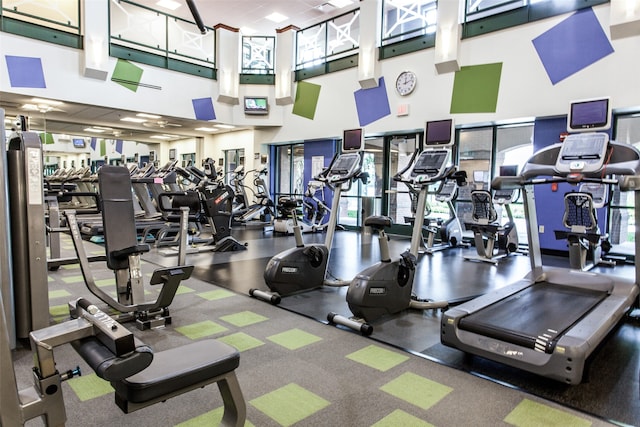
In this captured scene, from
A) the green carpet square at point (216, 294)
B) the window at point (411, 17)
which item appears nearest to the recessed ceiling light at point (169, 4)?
the window at point (411, 17)

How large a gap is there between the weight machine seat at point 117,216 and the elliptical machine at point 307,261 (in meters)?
1.36

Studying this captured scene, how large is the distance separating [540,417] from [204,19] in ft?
41.0

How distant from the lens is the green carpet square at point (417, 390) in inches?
87.3

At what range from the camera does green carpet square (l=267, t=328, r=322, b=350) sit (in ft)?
9.70

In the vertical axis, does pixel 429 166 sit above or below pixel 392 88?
below

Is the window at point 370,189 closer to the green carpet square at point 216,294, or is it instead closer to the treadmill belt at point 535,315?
the green carpet square at point 216,294

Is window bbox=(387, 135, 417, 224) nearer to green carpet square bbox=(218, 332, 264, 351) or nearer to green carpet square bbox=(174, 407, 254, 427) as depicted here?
green carpet square bbox=(218, 332, 264, 351)

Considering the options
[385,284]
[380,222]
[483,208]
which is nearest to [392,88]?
[483,208]

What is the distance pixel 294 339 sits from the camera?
3064 mm

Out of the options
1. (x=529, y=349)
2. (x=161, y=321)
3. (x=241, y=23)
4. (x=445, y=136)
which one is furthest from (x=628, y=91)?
(x=241, y=23)

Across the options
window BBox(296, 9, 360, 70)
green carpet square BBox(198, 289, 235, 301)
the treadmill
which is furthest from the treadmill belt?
window BBox(296, 9, 360, 70)

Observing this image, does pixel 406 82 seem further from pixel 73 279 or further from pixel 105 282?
pixel 73 279

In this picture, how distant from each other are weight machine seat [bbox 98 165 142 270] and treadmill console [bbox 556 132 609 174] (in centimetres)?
347

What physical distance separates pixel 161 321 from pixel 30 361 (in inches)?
35.4
